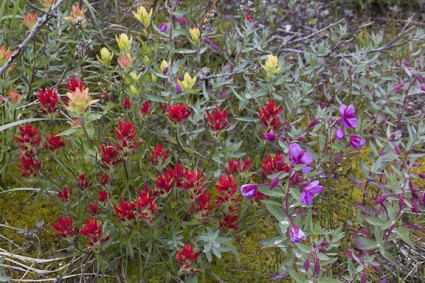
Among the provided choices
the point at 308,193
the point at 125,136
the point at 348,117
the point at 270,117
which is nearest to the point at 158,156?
the point at 125,136

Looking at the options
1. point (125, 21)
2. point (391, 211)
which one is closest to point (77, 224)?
point (391, 211)

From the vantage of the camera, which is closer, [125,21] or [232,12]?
[125,21]

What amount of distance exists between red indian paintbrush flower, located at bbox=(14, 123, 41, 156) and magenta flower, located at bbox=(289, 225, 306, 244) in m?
1.02

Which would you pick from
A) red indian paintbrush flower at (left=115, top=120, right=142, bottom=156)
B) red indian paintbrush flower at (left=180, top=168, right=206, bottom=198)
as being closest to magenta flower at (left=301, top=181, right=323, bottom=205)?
red indian paintbrush flower at (left=180, top=168, right=206, bottom=198)

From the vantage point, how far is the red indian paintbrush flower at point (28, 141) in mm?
2068

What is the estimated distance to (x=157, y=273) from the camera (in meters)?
2.18

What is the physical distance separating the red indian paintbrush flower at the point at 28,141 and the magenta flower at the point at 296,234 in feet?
3.36

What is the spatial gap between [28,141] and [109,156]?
1.24ft

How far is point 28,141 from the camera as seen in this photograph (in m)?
2.08

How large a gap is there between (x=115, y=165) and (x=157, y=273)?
508 mm

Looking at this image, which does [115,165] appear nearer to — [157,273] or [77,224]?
[77,224]

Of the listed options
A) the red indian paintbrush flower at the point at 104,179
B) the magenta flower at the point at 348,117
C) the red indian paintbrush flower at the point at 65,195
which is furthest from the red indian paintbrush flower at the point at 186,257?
the magenta flower at the point at 348,117

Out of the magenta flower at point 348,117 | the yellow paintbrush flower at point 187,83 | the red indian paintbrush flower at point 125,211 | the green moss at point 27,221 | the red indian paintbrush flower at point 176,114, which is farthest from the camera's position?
the green moss at point 27,221

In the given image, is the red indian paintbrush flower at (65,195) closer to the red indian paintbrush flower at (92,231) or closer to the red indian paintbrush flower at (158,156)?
the red indian paintbrush flower at (92,231)
